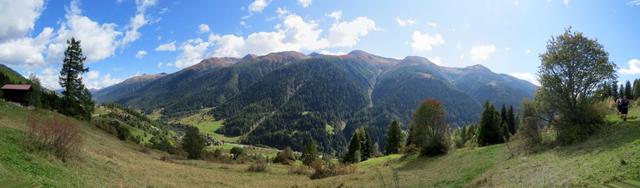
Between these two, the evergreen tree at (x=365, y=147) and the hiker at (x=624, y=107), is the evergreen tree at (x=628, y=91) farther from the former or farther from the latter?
the hiker at (x=624, y=107)

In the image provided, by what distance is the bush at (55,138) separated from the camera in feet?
88.2

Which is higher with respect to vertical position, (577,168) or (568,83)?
(568,83)

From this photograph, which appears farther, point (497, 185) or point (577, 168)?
point (497, 185)

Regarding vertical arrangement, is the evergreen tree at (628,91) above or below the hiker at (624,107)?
above

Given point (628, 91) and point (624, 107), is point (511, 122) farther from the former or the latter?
point (624, 107)

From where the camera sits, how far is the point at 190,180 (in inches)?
1483

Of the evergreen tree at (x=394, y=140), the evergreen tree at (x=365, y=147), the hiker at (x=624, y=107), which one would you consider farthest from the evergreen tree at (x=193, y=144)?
the hiker at (x=624, y=107)

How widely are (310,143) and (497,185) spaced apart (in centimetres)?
8232

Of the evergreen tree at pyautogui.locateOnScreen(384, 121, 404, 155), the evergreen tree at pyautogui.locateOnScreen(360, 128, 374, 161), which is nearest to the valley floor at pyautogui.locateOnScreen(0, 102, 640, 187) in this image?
the evergreen tree at pyautogui.locateOnScreen(384, 121, 404, 155)

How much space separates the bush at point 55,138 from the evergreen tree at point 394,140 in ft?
238

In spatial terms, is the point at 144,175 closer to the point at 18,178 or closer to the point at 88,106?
the point at 18,178

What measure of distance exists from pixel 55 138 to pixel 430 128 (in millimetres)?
40689

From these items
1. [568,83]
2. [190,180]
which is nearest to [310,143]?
[190,180]

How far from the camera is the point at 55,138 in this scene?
2759cm
